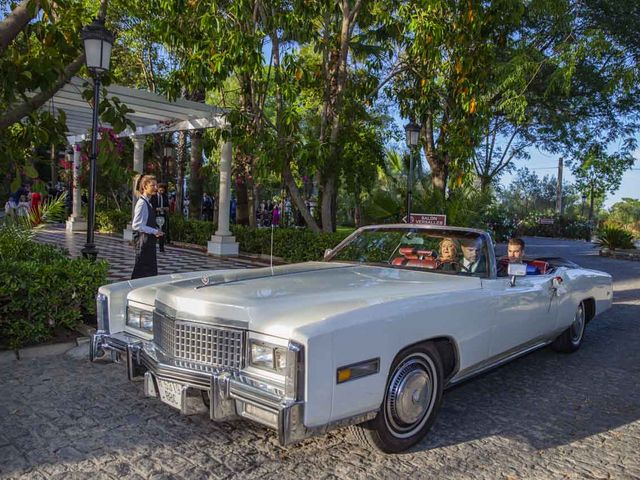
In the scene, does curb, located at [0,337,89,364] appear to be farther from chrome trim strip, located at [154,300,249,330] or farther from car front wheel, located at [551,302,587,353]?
car front wheel, located at [551,302,587,353]

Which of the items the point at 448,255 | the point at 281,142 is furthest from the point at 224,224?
the point at 448,255

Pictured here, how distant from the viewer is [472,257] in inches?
163

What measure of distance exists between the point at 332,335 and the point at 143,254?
4387 millimetres

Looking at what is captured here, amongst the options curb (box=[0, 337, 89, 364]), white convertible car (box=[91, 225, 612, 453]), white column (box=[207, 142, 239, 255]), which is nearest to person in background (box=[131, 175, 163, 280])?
curb (box=[0, 337, 89, 364])

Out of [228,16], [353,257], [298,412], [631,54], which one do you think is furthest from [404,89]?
[298,412]

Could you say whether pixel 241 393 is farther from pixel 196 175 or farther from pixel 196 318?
pixel 196 175

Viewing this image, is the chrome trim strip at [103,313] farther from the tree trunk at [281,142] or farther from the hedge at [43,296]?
the tree trunk at [281,142]

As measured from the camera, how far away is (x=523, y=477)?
2.88m

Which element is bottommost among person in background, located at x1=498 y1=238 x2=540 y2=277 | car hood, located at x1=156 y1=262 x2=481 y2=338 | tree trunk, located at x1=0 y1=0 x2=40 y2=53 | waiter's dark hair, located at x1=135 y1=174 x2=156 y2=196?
car hood, located at x1=156 y1=262 x2=481 y2=338

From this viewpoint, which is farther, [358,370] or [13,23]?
[13,23]

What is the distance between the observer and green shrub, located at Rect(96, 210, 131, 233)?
747 inches

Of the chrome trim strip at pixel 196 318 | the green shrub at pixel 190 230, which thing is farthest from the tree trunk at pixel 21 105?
the green shrub at pixel 190 230

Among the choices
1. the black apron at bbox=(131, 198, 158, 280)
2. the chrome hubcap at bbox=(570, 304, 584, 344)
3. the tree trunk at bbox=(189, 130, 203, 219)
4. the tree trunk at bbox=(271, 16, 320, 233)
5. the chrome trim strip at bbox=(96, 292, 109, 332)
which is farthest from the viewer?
the tree trunk at bbox=(189, 130, 203, 219)

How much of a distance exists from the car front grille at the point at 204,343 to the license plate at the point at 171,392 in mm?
148
